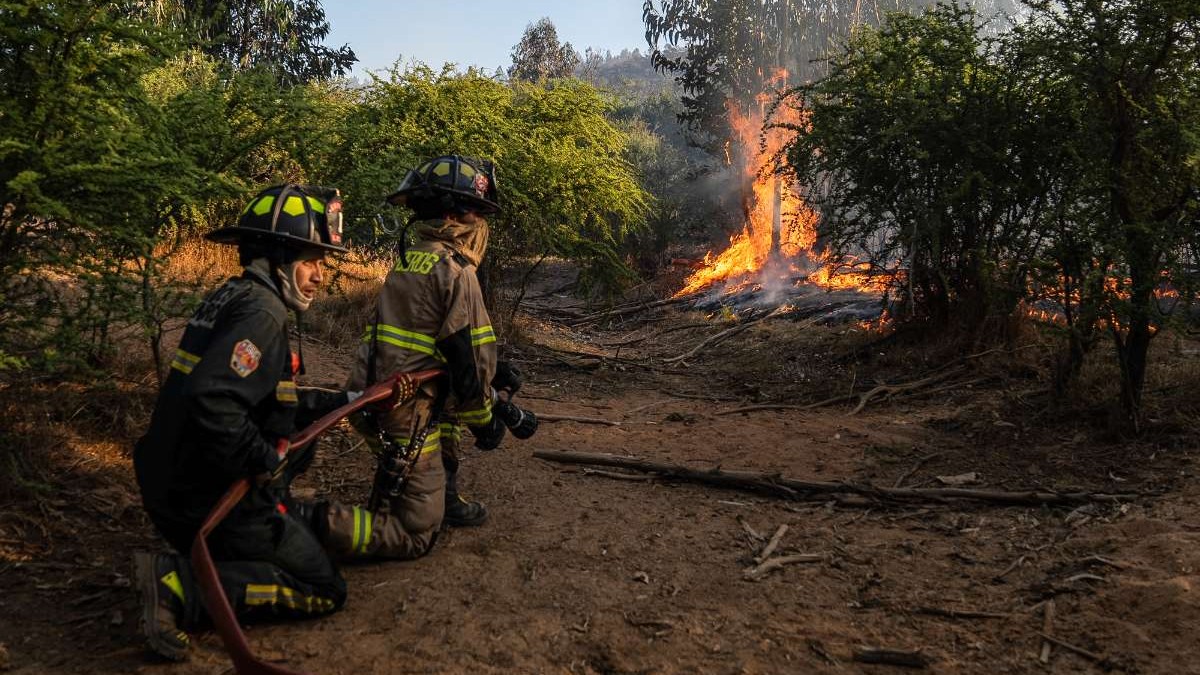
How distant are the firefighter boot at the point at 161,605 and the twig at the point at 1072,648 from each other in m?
3.35

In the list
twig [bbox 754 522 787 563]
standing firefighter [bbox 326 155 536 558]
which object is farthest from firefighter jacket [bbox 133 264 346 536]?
twig [bbox 754 522 787 563]

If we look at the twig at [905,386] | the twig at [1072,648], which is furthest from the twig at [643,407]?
the twig at [1072,648]

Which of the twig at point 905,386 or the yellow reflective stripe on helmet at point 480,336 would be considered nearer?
the yellow reflective stripe on helmet at point 480,336

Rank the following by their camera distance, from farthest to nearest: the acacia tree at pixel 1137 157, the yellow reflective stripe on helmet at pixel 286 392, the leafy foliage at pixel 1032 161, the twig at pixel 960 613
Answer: the leafy foliage at pixel 1032 161 → the acacia tree at pixel 1137 157 → the twig at pixel 960 613 → the yellow reflective stripe on helmet at pixel 286 392

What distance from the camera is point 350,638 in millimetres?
3244

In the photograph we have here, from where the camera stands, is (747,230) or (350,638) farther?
(747,230)

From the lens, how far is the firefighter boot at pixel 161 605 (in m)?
2.95

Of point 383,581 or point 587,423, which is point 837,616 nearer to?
point 383,581

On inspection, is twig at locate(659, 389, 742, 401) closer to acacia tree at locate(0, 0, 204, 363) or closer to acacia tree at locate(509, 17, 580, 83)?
acacia tree at locate(0, 0, 204, 363)

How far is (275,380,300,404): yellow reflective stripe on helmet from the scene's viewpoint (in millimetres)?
3315

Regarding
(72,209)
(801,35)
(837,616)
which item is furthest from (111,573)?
(801,35)

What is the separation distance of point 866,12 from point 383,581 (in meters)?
38.2

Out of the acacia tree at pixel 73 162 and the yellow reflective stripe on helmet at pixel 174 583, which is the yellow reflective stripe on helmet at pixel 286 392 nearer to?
the yellow reflective stripe on helmet at pixel 174 583

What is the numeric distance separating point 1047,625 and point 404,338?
3.25 meters
